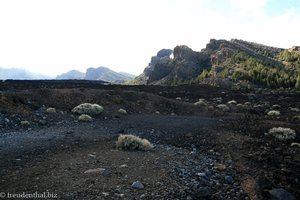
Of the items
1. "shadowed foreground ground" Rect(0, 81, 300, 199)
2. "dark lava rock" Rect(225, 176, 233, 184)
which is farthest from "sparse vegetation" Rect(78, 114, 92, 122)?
"dark lava rock" Rect(225, 176, 233, 184)

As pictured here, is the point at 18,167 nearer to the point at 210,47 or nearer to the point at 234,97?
the point at 234,97

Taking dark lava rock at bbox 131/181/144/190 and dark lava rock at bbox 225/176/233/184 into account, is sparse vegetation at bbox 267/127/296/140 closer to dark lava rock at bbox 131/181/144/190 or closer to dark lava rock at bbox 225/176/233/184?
dark lava rock at bbox 225/176/233/184

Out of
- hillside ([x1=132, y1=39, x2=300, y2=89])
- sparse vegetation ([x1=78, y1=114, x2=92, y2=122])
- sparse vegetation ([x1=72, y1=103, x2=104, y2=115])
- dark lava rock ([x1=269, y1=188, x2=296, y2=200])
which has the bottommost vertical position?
dark lava rock ([x1=269, y1=188, x2=296, y2=200])

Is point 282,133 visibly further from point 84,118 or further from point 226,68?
point 226,68

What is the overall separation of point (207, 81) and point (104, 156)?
78.5 metres

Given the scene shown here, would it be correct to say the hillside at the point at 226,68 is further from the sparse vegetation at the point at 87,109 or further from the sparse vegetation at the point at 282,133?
the sparse vegetation at the point at 87,109

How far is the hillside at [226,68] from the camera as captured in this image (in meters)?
83.6

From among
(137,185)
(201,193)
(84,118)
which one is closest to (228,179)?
(201,193)

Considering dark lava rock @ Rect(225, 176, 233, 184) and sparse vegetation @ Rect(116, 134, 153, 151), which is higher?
sparse vegetation @ Rect(116, 134, 153, 151)

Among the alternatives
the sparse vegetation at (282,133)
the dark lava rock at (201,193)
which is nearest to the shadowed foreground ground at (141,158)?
the dark lava rock at (201,193)

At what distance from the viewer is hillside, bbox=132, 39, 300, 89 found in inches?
3290

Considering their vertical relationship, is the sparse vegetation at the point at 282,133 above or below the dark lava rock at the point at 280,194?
above

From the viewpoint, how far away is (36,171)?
11820 mm

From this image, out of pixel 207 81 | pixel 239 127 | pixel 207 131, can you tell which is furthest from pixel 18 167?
pixel 207 81
